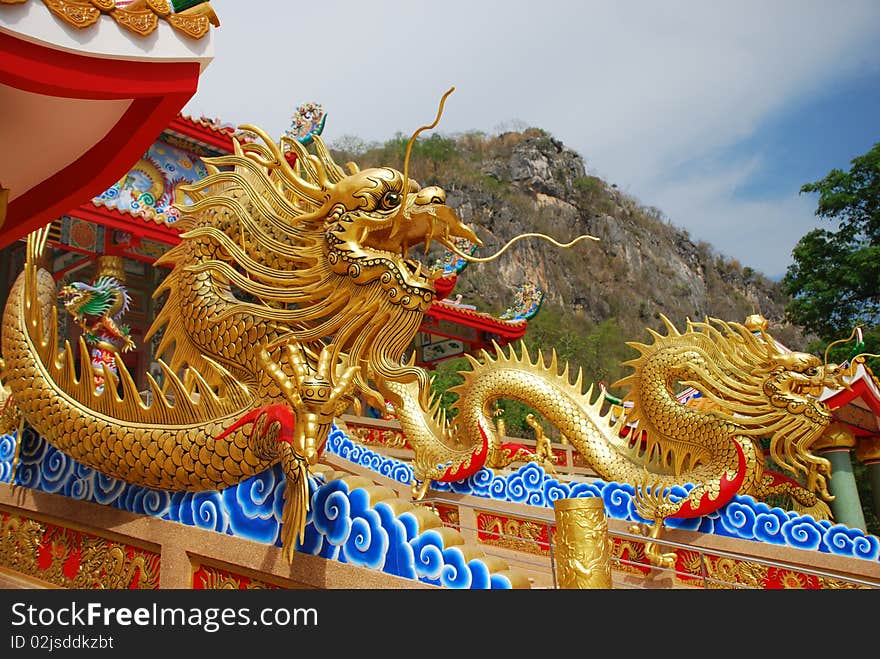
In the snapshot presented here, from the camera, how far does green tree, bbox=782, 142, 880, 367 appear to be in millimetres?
13711

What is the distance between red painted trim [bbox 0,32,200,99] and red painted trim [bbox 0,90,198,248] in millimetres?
84

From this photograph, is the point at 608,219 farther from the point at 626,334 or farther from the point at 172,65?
the point at 172,65

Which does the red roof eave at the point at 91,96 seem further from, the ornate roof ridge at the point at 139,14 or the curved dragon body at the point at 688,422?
the curved dragon body at the point at 688,422

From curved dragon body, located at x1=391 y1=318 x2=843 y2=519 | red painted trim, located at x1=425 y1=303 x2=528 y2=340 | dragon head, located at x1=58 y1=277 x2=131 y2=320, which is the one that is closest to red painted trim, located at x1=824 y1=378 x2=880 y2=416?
curved dragon body, located at x1=391 y1=318 x2=843 y2=519

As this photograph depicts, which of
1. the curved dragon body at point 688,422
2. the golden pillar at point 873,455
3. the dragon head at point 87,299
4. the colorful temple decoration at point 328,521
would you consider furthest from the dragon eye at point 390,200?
the golden pillar at point 873,455

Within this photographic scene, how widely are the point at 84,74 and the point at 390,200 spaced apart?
163 cm

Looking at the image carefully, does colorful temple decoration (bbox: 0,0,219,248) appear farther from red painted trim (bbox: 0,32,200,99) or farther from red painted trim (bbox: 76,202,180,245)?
red painted trim (bbox: 76,202,180,245)

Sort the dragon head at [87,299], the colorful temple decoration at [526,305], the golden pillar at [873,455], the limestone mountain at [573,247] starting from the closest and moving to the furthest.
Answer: the dragon head at [87,299]
the golden pillar at [873,455]
the colorful temple decoration at [526,305]
the limestone mountain at [573,247]

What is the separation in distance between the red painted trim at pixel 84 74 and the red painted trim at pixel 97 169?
0.28ft

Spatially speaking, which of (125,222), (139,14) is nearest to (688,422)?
(139,14)

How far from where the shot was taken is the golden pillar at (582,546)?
110 inches

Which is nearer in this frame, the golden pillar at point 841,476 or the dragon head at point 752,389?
the dragon head at point 752,389

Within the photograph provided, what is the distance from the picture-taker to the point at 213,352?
4023 mm

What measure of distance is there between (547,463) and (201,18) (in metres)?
5.98
